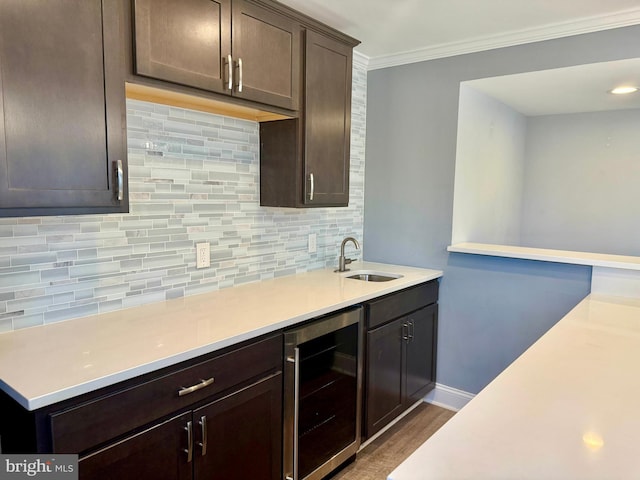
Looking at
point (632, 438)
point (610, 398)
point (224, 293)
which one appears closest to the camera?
point (632, 438)

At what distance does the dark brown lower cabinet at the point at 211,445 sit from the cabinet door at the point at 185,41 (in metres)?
1.20

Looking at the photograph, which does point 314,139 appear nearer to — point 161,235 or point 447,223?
point 161,235

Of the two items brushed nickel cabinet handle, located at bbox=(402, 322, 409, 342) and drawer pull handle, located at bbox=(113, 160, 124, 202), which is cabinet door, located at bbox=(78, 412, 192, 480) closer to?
drawer pull handle, located at bbox=(113, 160, 124, 202)

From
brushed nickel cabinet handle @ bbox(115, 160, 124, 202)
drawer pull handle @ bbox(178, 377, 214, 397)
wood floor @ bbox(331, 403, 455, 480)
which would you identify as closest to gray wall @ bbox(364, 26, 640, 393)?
wood floor @ bbox(331, 403, 455, 480)

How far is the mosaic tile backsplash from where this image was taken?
1.65 meters

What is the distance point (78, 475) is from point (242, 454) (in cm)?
61

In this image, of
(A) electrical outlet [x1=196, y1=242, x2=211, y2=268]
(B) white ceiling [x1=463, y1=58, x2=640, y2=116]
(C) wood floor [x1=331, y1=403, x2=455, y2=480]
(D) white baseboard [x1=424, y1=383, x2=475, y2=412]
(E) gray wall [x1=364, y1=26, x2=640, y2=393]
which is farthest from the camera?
(D) white baseboard [x1=424, y1=383, x2=475, y2=412]

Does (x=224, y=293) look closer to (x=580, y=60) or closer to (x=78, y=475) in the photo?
(x=78, y=475)

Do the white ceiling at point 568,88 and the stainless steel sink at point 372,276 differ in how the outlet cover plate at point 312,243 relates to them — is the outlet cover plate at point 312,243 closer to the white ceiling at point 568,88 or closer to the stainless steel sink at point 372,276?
the stainless steel sink at point 372,276

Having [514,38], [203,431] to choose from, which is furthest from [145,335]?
[514,38]

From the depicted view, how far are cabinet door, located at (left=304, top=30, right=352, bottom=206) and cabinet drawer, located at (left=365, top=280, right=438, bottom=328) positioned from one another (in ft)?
2.04

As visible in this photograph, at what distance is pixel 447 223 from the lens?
9.69 feet

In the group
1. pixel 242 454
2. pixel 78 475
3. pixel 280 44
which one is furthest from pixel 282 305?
pixel 280 44

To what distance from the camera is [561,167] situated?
12.8 feet
